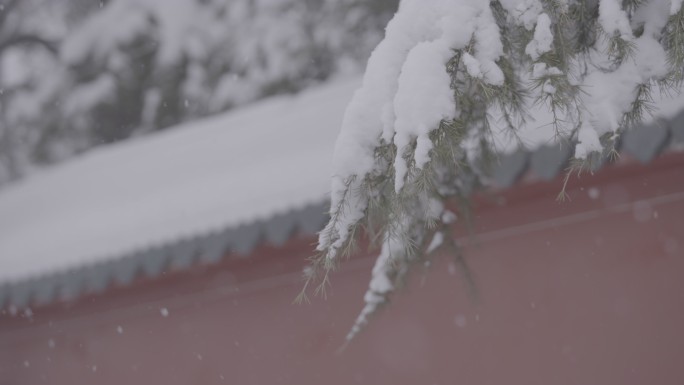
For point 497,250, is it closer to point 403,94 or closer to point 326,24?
point 403,94

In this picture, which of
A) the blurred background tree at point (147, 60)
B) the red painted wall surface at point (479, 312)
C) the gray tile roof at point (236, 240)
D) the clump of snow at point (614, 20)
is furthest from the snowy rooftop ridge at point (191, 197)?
the blurred background tree at point (147, 60)

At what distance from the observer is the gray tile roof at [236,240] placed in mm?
2588

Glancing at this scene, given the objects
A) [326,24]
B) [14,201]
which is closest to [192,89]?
[326,24]

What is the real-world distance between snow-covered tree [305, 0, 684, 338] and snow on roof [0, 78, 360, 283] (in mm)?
1545

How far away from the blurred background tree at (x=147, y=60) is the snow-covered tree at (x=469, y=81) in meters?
5.26

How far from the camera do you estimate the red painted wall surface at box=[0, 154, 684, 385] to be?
10.5 feet

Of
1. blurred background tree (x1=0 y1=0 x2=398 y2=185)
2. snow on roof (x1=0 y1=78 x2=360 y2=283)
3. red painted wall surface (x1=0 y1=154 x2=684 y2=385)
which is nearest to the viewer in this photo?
red painted wall surface (x1=0 y1=154 x2=684 y2=385)

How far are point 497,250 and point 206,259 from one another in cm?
136

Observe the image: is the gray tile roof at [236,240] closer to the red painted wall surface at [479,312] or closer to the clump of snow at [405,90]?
the red painted wall surface at [479,312]

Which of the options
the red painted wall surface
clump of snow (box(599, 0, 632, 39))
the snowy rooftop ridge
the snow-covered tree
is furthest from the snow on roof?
clump of snow (box(599, 0, 632, 39))

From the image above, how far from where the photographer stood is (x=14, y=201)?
21.2ft

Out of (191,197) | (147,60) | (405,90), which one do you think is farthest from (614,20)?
(147,60)

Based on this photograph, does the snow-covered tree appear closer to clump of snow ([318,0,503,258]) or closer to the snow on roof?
clump of snow ([318,0,503,258])

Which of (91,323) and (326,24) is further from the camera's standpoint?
(326,24)
